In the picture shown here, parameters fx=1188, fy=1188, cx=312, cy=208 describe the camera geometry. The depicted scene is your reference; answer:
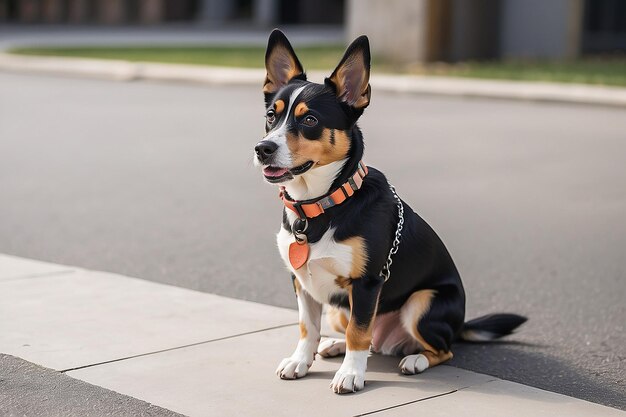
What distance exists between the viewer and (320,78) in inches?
716

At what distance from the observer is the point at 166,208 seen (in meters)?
9.69

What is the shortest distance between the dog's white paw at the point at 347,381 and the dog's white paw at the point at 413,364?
31 cm

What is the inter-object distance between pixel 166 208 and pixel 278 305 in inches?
126

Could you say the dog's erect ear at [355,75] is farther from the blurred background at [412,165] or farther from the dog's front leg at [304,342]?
A: the blurred background at [412,165]

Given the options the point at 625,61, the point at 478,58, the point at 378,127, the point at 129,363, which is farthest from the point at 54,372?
the point at 625,61

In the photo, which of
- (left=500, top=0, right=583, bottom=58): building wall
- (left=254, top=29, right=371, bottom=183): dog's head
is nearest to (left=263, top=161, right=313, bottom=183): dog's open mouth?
(left=254, top=29, right=371, bottom=183): dog's head

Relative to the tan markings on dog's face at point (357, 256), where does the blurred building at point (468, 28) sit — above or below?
below

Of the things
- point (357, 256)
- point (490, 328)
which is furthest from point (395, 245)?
point (490, 328)

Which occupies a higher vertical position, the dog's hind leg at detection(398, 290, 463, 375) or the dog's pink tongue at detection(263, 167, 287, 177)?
the dog's pink tongue at detection(263, 167, 287, 177)

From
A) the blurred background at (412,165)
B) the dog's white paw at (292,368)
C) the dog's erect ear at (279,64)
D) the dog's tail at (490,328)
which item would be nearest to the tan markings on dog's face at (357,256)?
the dog's white paw at (292,368)

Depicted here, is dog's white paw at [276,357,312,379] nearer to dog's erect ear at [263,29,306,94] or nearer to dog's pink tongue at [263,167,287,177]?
dog's pink tongue at [263,167,287,177]

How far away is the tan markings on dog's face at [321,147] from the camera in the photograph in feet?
15.8

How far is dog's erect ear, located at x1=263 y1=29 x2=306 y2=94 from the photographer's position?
520cm

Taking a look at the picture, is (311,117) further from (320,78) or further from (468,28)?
(468,28)
